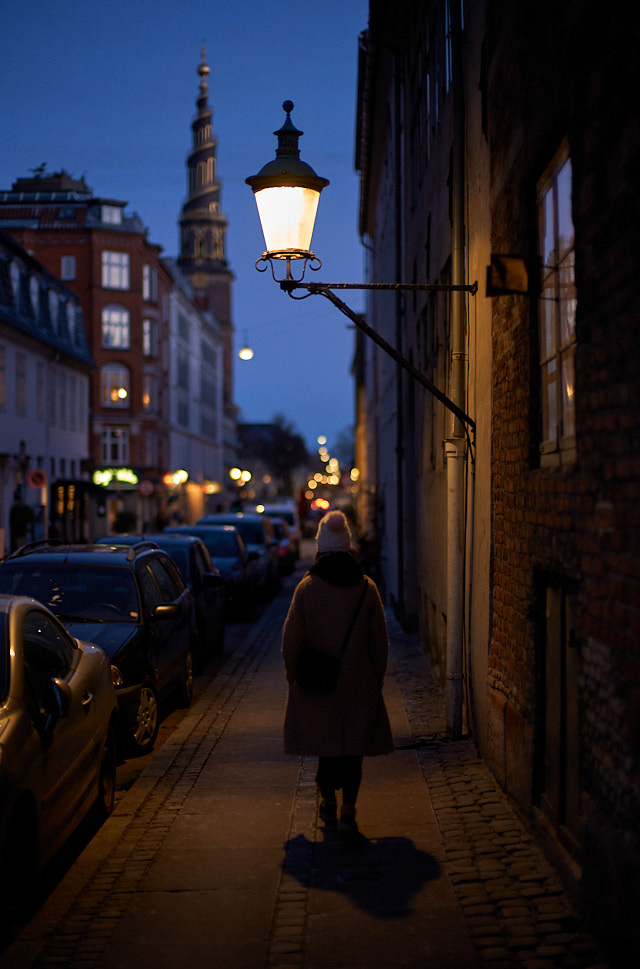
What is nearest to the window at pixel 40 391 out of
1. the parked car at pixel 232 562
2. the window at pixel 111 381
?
the parked car at pixel 232 562

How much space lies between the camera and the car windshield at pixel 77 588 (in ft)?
31.0

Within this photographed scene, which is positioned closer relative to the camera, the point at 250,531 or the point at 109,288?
the point at 250,531

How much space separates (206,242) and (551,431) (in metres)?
121

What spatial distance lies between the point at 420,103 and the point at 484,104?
685 centimetres

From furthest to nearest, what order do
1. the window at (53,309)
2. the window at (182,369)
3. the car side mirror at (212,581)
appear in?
the window at (182,369) < the window at (53,309) < the car side mirror at (212,581)

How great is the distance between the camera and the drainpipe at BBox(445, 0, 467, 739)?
28.5 ft

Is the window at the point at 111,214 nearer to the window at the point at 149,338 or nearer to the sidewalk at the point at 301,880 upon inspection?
the window at the point at 149,338

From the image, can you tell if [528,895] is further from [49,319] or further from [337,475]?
[337,475]

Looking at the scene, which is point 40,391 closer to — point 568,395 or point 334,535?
point 334,535

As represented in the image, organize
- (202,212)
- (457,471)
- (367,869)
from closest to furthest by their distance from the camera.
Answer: (367,869)
(457,471)
(202,212)

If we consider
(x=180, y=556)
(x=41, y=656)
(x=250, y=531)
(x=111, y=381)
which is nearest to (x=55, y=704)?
(x=41, y=656)

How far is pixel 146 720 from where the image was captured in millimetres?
9008

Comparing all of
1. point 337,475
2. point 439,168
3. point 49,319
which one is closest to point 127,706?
point 439,168

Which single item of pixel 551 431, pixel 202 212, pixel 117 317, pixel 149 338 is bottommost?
pixel 551 431
